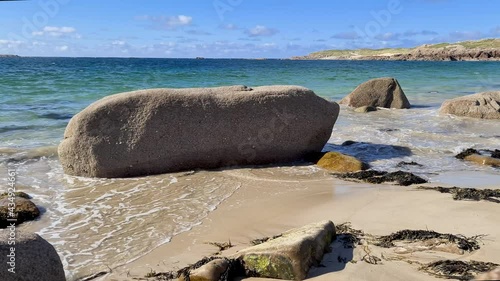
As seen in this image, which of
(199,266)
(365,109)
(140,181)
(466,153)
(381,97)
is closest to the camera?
(199,266)

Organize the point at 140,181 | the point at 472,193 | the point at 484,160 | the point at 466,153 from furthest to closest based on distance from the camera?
the point at 466,153, the point at 484,160, the point at 140,181, the point at 472,193

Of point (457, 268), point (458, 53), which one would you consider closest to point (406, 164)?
point (457, 268)

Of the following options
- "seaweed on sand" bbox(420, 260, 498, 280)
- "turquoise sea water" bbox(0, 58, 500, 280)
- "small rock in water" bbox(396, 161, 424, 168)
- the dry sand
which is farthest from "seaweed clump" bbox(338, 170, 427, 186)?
"seaweed on sand" bbox(420, 260, 498, 280)

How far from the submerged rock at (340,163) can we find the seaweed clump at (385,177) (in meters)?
0.27

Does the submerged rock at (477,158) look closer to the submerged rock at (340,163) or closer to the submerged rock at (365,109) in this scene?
the submerged rock at (340,163)

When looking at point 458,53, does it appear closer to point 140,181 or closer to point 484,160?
point 484,160

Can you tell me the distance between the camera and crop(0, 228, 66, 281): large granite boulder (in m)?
3.15

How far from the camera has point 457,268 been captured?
3795 millimetres

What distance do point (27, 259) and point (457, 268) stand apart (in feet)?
10.4

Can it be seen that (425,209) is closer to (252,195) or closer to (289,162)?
(252,195)

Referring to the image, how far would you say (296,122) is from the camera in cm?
820

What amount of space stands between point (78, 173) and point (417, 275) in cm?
539

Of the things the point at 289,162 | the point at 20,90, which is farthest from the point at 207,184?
the point at 20,90

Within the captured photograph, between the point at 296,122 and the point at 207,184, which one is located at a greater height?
the point at 296,122
